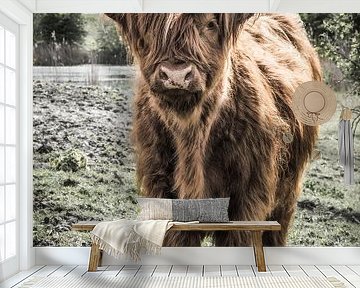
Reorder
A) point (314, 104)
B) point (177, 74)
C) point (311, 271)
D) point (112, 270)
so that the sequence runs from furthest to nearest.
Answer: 1. point (314, 104)
2. point (177, 74)
3. point (112, 270)
4. point (311, 271)

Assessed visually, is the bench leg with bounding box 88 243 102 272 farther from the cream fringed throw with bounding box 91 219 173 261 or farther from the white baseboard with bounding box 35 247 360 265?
the white baseboard with bounding box 35 247 360 265

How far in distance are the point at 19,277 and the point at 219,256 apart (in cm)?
201

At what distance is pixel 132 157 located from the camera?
308 inches

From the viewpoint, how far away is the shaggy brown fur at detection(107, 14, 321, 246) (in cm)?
761

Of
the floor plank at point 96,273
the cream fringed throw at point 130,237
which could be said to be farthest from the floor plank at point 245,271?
the floor plank at point 96,273

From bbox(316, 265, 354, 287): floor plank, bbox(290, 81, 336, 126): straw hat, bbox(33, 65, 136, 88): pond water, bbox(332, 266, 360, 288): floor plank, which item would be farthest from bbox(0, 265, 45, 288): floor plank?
bbox(290, 81, 336, 126): straw hat

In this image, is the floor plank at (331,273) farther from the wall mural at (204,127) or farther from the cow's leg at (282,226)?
A: the cow's leg at (282,226)

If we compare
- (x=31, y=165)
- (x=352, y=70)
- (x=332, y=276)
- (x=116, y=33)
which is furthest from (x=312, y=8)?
(x=31, y=165)

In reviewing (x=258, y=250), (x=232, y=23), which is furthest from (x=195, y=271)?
(x=232, y=23)

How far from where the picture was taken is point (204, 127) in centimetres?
770

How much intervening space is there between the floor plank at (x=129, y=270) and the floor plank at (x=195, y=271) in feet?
1.66

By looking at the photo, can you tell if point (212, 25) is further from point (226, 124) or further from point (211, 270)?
point (211, 270)

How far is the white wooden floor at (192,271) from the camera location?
23.0 ft

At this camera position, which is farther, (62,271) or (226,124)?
(226,124)
